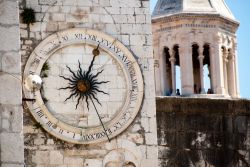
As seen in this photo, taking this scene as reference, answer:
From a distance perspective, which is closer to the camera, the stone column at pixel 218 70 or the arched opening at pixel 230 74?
the stone column at pixel 218 70

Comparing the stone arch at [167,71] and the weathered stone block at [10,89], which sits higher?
the stone arch at [167,71]

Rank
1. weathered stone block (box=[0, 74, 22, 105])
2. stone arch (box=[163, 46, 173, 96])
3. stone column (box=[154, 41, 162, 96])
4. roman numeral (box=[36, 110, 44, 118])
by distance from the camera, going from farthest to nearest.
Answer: stone arch (box=[163, 46, 173, 96]), stone column (box=[154, 41, 162, 96]), roman numeral (box=[36, 110, 44, 118]), weathered stone block (box=[0, 74, 22, 105])

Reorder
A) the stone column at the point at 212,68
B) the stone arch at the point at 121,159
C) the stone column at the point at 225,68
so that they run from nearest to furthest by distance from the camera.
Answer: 1. the stone arch at the point at 121,159
2. the stone column at the point at 212,68
3. the stone column at the point at 225,68

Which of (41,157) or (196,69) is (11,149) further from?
(196,69)

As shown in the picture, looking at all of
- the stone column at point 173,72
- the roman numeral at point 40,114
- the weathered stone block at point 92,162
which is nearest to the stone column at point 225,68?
the stone column at point 173,72

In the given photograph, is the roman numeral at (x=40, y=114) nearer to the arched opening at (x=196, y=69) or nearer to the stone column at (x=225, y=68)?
the arched opening at (x=196, y=69)

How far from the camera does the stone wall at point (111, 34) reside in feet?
49.9

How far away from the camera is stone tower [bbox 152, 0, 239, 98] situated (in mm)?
30250

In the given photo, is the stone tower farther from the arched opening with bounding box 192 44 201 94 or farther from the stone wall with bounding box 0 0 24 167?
the stone wall with bounding box 0 0 24 167

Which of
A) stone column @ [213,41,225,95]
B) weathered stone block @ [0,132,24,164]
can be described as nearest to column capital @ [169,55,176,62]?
stone column @ [213,41,225,95]

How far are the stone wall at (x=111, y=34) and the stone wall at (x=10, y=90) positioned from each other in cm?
463

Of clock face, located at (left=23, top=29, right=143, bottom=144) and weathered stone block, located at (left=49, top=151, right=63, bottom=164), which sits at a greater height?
clock face, located at (left=23, top=29, right=143, bottom=144)

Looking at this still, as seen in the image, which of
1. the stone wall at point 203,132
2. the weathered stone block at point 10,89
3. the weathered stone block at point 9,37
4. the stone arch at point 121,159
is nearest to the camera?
the weathered stone block at point 10,89

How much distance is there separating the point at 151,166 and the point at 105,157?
0.72 metres
